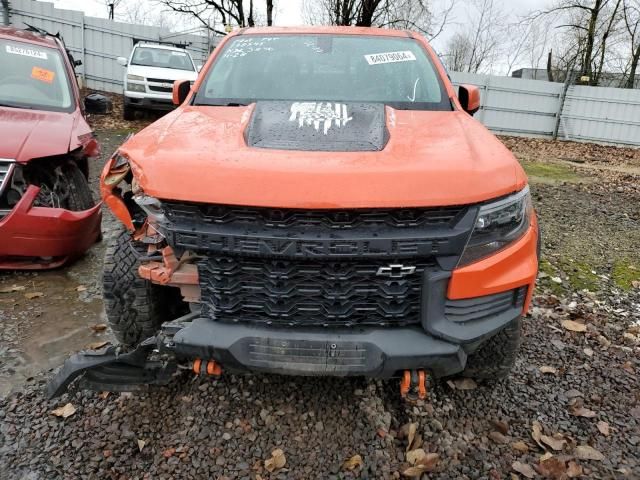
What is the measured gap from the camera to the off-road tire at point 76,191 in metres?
3.83

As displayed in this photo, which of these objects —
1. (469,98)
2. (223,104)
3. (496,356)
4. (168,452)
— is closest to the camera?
(168,452)

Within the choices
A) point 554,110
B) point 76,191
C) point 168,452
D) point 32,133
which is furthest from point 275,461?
point 554,110

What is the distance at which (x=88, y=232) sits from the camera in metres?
3.89

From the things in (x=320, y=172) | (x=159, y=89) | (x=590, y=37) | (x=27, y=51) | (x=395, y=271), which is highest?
(x=590, y=37)

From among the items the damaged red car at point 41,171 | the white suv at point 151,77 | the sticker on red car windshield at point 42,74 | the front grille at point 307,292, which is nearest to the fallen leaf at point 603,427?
the front grille at point 307,292

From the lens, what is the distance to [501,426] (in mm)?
2389

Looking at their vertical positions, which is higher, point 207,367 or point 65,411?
point 207,367

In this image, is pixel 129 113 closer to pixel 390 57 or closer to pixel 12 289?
pixel 12 289

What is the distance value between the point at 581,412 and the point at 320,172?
1817 millimetres

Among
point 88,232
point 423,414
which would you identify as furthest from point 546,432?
point 88,232

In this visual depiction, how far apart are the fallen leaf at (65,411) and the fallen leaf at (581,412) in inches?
95.1

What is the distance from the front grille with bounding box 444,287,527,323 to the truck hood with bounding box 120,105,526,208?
40 centimetres

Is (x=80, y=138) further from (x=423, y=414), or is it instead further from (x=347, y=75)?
(x=423, y=414)

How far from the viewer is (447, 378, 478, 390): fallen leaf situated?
268 cm
